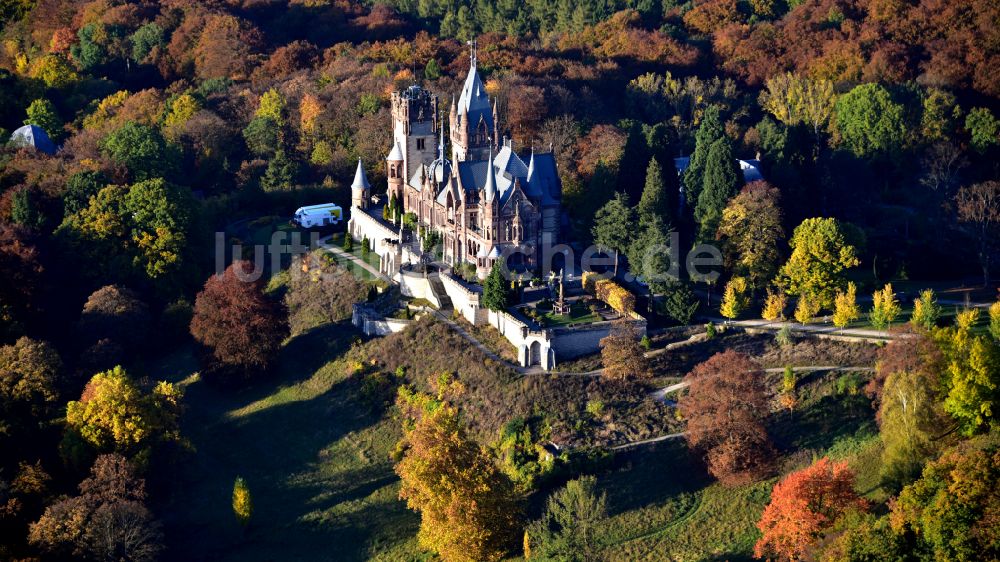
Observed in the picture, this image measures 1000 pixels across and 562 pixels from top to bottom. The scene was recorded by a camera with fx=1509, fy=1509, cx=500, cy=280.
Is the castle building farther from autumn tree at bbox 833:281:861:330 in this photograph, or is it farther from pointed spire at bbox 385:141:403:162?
autumn tree at bbox 833:281:861:330

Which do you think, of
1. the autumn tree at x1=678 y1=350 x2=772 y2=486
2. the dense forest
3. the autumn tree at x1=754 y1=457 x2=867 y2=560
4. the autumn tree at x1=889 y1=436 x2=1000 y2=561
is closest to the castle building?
the dense forest

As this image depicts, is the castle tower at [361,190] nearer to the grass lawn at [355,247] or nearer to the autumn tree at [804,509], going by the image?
the grass lawn at [355,247]

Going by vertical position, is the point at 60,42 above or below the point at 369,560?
above

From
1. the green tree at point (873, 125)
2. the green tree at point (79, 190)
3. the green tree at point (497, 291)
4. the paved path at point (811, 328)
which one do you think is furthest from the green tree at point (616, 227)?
the green tree at point (79, 190)

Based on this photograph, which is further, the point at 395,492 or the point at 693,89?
the point at 693,89

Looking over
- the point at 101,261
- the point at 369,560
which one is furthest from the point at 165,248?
the point at 369,560

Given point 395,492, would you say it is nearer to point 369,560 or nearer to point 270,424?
point 369,560
